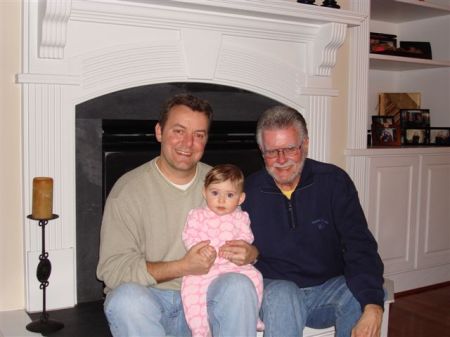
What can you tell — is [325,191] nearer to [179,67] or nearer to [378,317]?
[378,317]

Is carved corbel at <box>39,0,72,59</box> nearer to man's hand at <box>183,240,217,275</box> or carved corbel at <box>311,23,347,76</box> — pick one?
man's hand at <box>183,240,217,275</box>

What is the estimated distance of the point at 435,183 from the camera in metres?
3.41

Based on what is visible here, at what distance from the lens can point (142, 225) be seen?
185cm

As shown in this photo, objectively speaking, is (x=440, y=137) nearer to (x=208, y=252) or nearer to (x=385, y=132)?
(x=385, y=132)

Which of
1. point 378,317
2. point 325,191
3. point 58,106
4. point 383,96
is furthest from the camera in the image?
point 383,96

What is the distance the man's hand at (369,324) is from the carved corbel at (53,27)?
1.44m

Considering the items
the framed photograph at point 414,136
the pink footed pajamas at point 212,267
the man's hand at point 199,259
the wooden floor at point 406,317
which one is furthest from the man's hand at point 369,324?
the framed photograph at point 414,136

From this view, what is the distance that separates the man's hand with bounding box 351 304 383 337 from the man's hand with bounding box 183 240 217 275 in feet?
1.67

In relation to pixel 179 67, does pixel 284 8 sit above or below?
above

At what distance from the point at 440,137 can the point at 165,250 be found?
241 cm

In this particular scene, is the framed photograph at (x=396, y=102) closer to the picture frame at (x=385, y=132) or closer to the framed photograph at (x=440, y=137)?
the framed photograph at (x=440, y=137)

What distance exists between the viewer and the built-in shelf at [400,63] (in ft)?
10.7

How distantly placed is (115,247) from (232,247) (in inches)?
Answer: 14.8

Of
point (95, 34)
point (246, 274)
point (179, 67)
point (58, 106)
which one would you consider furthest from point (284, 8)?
point (246, 274)
